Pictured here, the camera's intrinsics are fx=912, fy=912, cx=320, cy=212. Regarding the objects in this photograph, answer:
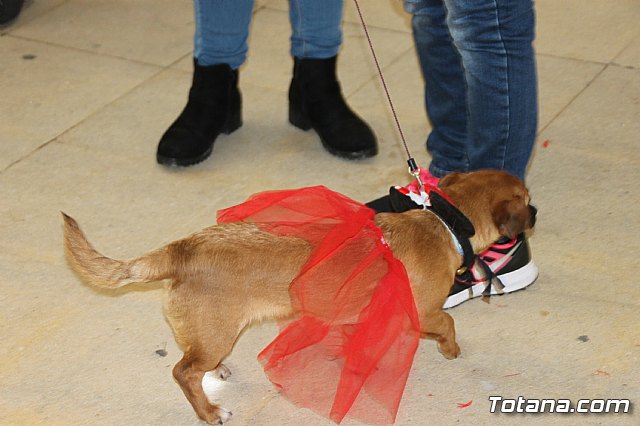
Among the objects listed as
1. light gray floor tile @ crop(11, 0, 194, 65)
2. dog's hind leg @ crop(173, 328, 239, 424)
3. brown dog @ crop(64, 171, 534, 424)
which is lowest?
light gray floor tile @ crop(11, 0, 194, 65)

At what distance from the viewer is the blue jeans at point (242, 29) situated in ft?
12.5

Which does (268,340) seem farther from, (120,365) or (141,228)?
(141,228)

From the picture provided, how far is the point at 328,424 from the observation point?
103 inches

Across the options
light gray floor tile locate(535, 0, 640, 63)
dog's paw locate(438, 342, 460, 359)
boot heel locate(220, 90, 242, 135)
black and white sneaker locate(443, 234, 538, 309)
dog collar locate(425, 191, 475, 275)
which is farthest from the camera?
light gray floor tile locate(535, 0, 640, 63)

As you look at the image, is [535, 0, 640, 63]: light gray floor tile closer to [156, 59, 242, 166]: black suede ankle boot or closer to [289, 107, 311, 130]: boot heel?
[289, 107, 311, 130]: boot heel

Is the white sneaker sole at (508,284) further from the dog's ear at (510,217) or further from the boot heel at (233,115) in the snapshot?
the boot heel at (233,115)

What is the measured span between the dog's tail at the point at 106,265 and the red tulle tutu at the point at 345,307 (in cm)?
33

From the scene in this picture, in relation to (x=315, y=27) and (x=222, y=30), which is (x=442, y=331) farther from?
(x=222, y=30)

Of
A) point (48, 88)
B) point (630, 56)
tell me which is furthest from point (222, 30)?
point (630, 56)

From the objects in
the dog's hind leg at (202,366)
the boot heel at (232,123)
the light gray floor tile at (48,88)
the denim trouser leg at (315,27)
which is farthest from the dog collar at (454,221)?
the light gray floor tile at (48,88)

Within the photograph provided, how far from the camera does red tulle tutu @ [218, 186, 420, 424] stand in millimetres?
2525

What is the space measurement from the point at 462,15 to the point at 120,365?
152 cm

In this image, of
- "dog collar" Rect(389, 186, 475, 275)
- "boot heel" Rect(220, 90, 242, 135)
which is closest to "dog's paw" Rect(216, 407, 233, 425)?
"dog collar" Rect(389, 186, 475, 275)

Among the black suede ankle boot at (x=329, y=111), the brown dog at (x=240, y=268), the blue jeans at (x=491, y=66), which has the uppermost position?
the blue jeans at (x=491, y=66)
